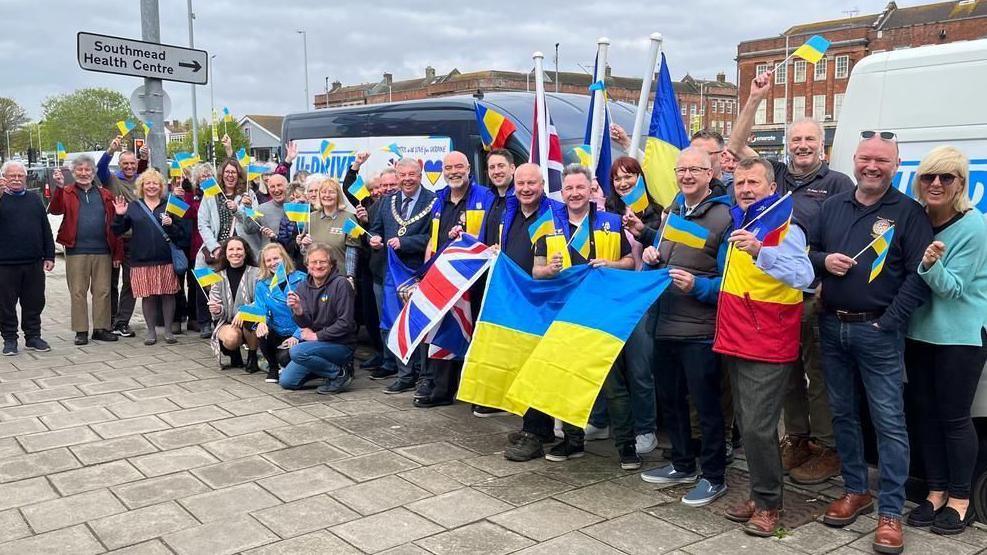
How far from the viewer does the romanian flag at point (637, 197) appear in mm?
5578

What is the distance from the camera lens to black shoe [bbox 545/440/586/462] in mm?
5559

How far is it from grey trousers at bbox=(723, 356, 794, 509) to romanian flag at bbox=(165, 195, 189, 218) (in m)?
6.66

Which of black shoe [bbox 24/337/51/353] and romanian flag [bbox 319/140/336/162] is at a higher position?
romanian flag [bbox 319/140/336/162]

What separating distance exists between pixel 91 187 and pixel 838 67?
212 feet

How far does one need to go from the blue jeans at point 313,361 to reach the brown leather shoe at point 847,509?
411 centimetres

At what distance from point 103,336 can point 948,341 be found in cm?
855

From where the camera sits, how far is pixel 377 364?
27.0 ft

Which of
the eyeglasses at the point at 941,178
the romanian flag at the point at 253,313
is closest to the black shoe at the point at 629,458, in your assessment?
the eyeglasses at the point at 941,178

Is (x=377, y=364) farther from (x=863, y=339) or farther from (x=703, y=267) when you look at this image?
(x=863, y=339)

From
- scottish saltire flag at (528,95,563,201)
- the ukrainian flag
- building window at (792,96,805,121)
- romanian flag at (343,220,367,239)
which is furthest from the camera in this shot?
building window at (792,96,805,121)

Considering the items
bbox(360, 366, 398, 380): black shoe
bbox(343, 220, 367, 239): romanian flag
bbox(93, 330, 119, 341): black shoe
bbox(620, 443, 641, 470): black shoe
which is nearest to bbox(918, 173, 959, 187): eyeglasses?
bbox(620, 443, 641, 470): black shoe

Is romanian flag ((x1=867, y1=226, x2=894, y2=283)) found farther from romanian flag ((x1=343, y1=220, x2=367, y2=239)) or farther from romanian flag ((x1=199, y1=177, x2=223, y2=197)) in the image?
romanian flag ((x1=199, y1=177, x2=223, y2=197))

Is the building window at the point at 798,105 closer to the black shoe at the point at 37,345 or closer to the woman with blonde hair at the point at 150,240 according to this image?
the woman with blonde hair at the point at 150,240

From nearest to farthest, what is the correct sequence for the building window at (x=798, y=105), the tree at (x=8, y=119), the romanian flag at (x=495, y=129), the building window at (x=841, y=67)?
the romanian flag at (x=495, y=129) < the building window at (x=841, y=67) < the building window at (x=798, y=105) < the tree at (x=8, y=119)
